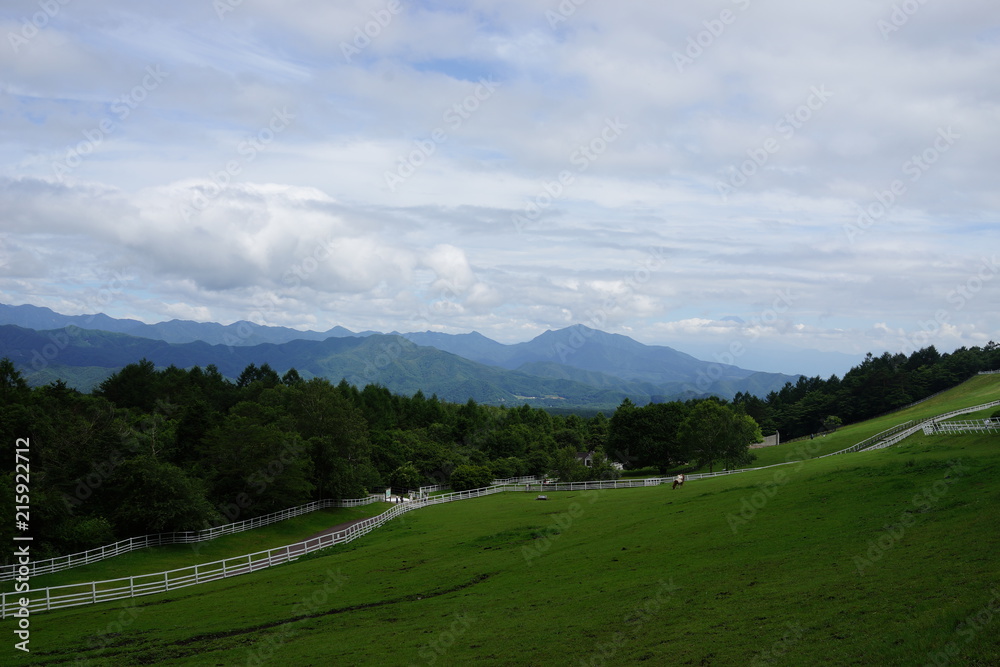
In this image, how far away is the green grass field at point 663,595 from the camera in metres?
15.0

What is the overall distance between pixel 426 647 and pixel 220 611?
12769 mm

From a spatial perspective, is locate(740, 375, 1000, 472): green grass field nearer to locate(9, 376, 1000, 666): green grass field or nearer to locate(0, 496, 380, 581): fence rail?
locate(9, 376, 1000, 666): green grass field

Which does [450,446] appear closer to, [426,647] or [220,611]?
[220,611]

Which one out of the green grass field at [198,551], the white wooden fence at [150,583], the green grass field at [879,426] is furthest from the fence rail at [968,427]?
the green grass field at [198,551]

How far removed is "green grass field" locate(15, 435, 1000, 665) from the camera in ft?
49.2

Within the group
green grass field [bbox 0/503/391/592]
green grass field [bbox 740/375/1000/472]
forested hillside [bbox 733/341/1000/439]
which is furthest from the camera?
forested hillside [bbox 733/341/1000/439]

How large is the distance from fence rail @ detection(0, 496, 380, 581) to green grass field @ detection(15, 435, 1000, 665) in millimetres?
10899

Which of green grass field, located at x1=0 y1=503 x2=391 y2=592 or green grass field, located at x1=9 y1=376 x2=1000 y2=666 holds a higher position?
green grass field, located at x1=9 y1=376 x2=1000 y2=666

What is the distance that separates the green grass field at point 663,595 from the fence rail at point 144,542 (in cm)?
1090

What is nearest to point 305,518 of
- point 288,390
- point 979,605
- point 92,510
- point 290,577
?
point 92,510

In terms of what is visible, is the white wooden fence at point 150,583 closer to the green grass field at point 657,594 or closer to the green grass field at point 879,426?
the green grass field at point 657,594

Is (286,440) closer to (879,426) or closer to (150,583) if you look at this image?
(150,583)

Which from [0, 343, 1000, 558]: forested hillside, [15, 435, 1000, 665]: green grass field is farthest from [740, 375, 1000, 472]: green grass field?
[15, 435, 1000, 665]: green grass field

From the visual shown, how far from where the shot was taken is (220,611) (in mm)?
26625
